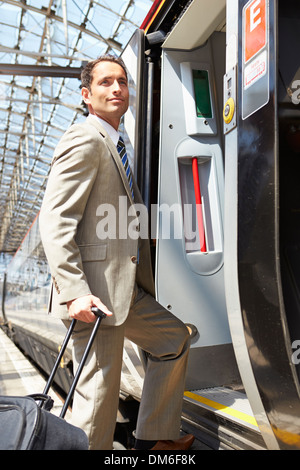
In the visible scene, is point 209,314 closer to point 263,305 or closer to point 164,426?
point 164,426

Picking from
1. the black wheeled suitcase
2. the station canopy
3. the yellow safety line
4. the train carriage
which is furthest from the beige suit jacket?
the station canopy

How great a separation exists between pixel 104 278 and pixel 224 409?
2.72 feet

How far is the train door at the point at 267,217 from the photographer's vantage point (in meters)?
1.44

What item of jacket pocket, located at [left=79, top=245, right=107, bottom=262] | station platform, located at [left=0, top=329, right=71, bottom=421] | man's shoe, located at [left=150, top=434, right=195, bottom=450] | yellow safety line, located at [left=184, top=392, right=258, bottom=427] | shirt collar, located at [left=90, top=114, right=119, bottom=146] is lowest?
station platform, located at [left=0, top=329, right=71, bottom=421]

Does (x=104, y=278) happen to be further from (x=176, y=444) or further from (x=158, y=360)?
(x=176, y=444)

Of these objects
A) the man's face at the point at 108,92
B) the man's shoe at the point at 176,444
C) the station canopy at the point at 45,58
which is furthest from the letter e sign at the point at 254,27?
the station canopy at the point at 45,58

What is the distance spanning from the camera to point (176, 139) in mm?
2672

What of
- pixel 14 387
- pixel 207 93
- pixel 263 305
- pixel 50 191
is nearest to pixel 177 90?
pixel 207 93

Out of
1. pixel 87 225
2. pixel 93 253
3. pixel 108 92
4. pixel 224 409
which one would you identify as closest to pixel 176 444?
pixel 224 409

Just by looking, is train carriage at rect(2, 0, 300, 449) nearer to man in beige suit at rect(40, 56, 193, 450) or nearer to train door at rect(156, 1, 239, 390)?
train door at rect(156, 1, 239, 390)

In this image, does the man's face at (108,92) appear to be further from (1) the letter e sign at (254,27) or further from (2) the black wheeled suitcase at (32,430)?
(2) the black wheeled suitcase at (32,430)

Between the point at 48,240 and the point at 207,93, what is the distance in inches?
61.1

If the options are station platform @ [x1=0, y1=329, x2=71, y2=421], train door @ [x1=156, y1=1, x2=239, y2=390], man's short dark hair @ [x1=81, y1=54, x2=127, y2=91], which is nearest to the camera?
man's short dark hair @ [x1=81, y1=54, x2=127, y2=91]

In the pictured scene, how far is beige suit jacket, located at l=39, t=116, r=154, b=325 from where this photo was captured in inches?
67.2
